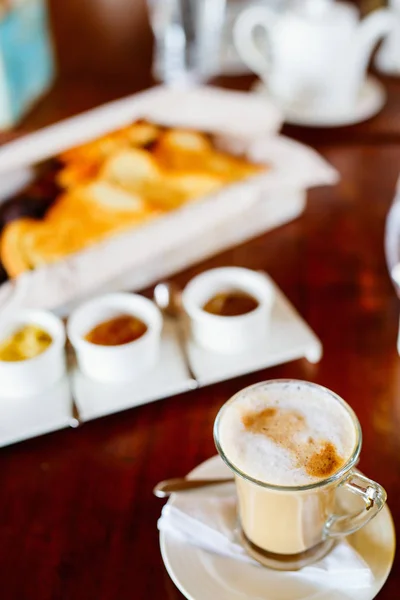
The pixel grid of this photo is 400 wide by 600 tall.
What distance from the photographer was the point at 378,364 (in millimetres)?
612

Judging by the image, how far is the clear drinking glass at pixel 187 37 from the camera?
1195mm

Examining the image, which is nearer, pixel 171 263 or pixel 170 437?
pixel 170 437

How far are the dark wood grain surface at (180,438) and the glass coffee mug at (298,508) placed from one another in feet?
0.17

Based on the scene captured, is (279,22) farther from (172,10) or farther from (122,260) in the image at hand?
(122,260)

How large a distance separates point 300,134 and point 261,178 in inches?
8.3

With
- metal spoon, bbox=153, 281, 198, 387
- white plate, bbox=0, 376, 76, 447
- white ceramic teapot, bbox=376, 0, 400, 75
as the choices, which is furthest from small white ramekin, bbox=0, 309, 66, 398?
white ceramic teapot, bbox=376, 0, 400, 75

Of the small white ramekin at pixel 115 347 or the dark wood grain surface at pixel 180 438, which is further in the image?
the small white ramekin at pixel 115 347

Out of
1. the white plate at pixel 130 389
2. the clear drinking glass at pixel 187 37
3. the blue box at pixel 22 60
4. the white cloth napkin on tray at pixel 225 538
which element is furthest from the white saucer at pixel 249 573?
the clear drinking glass at pixel 187 37

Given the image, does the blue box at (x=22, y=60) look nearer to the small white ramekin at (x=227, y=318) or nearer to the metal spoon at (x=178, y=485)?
the small white ramekin at (x=227, y=318)

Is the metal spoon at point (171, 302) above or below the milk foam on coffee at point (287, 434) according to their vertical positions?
below

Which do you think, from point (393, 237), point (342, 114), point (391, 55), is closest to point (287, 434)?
point (393, 237)

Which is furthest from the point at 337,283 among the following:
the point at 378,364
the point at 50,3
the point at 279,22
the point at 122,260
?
the point at 50,3

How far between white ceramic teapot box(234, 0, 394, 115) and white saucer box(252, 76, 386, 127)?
0.03 ft

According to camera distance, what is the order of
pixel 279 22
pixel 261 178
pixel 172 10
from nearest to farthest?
1. pixel 261 178
2. pixel 279 22
3. pixel 172 10
